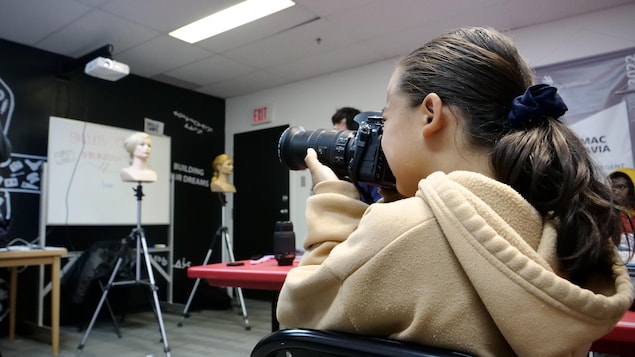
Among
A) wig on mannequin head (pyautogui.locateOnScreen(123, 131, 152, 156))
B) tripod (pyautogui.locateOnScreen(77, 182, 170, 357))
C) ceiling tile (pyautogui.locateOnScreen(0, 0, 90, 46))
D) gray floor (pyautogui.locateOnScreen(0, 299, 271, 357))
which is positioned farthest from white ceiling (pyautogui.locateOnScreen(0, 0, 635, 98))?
gray floor (pyautogui.locateOnScreen(0, 299, 271, 357))

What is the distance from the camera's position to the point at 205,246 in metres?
4.84

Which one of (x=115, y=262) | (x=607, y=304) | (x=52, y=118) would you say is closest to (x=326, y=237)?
(x=607, y=304)

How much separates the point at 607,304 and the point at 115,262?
11.4 feet

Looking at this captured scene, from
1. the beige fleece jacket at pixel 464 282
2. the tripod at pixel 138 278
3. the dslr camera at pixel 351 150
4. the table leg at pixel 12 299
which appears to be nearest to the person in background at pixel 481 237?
the beige fleece jacket at pixel 464 282

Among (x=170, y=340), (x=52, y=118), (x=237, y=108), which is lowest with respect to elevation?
(x=170, y=340)

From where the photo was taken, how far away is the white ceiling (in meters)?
2.90

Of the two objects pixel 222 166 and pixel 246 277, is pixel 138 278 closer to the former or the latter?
pixel 222 166

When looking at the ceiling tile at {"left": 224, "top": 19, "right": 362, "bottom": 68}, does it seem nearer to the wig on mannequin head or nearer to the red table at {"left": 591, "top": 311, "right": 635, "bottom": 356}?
the wig on mannequin head

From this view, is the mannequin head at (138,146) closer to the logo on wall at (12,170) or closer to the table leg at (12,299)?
the logo on wall at (12,170)

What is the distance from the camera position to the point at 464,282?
442mm

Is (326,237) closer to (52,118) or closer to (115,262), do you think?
(115,262)

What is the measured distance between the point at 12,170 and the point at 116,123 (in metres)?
0.99

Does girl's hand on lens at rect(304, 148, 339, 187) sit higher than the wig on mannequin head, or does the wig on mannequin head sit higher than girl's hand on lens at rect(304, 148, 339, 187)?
the wig on mannequin head

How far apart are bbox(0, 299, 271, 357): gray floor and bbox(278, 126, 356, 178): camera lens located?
2164 millimetres
